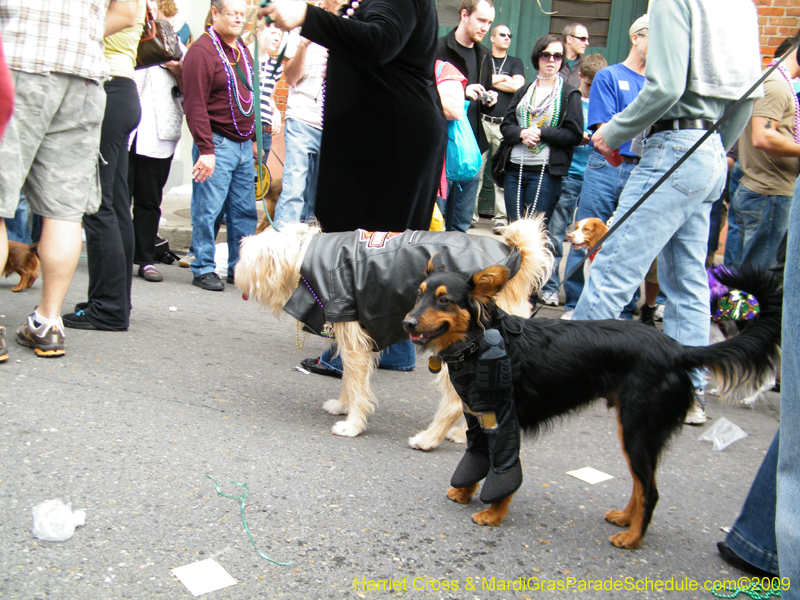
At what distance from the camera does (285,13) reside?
9.36 feet

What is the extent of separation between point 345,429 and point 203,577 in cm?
134

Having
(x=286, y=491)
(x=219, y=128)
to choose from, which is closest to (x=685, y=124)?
(x=286, y=491)

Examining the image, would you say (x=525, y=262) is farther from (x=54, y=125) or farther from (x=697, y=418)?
(x=54, y=125)

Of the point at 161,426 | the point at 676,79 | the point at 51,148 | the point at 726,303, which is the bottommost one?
the point at 161,426

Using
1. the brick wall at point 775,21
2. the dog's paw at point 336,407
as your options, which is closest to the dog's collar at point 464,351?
the dog's paw at point 336,407

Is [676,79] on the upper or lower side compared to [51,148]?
upper

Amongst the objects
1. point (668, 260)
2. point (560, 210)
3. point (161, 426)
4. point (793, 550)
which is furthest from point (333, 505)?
point (560, 210)

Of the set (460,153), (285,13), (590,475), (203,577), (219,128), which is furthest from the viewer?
(219,128)

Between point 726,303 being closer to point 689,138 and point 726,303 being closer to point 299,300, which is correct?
point 689,138

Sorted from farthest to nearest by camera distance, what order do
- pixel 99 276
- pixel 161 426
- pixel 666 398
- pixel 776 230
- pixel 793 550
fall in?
1. pixel 776 230
2. pixel 99 276
3. pixel 161 426
4. pixel 666 398
5. pixel 793 550

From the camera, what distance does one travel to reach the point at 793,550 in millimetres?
1479

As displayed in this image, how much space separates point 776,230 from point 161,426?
4.86m

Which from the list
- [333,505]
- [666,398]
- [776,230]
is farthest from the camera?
[776,230]

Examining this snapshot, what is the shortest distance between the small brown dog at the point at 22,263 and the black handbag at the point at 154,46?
166 centimetres
